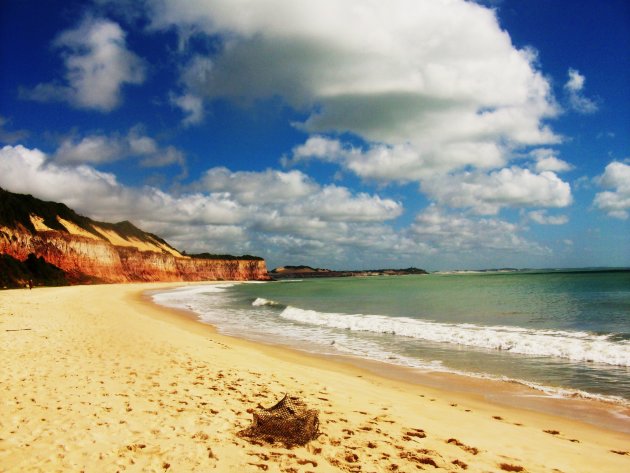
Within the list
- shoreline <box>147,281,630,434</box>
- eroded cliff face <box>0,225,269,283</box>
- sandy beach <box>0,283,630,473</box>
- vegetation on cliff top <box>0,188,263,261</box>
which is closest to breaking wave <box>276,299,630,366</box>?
shoreline <box>147,281,630,434</box>

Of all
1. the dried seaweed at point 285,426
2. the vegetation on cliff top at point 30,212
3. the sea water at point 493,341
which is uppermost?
the vegetation on cliff top at point 30,212

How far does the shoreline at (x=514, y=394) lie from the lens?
815 cm

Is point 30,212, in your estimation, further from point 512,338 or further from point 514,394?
point 514,394

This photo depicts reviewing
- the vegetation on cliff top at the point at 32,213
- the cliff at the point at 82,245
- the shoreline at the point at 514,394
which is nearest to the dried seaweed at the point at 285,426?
the shoreline at the point at 514,394

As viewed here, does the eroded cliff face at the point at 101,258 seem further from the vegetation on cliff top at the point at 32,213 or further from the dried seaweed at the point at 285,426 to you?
the dried seaweed at the point at 285,426

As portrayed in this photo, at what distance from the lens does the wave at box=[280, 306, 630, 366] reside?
1365 cm

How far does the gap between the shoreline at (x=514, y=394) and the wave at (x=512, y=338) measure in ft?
15.6

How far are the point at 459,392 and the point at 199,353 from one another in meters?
7.93

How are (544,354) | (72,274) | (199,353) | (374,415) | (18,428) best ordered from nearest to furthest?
(18,428), (374,415), (199,353), (544,354), (72,274)

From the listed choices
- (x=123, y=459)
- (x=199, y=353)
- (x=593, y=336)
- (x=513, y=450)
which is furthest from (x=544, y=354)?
(x=123, y=459)

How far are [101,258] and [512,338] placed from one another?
90886 millimetres

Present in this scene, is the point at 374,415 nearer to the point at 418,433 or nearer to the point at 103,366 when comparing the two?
the point at 418,433

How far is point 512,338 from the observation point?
1664 centimetres

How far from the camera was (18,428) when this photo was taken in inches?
230
